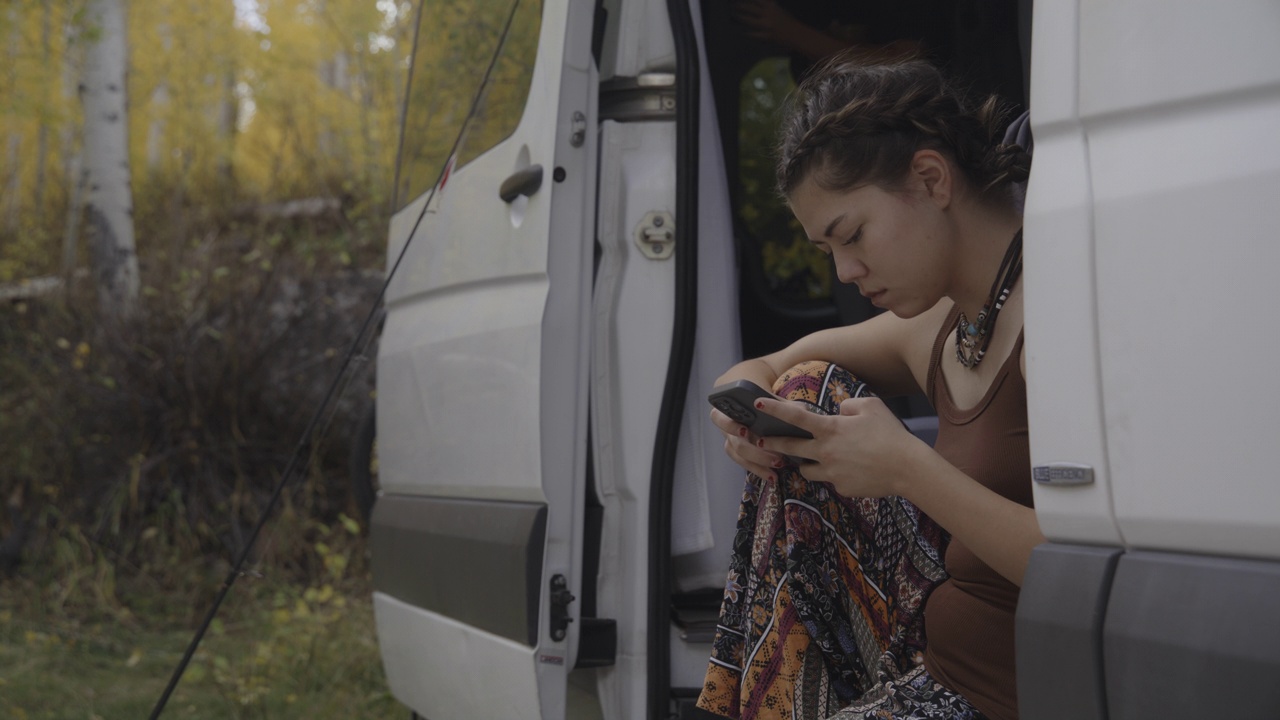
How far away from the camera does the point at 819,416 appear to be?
1.69 metres

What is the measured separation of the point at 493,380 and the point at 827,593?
868 millimetres

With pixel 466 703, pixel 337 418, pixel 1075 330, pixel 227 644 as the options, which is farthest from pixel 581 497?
pixel 337 418

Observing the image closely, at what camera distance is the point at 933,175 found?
5.77ft

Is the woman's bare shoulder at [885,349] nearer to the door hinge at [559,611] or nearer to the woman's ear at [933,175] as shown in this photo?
the woman's ear at [933,175]

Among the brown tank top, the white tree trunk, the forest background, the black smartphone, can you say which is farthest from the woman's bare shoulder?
the white tree trunk

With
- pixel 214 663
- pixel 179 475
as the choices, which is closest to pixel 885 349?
pixel 214 663

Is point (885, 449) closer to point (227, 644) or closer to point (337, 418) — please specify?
point (227, 644)

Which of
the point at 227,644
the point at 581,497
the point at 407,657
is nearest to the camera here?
the point at 581,497

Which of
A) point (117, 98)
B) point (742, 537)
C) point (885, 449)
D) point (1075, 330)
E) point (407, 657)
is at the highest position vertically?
point (117, 98)

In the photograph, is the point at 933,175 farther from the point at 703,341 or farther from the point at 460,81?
the point at 460,81

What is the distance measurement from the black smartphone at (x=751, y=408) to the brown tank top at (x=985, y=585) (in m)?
0.23

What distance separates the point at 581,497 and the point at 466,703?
586mm

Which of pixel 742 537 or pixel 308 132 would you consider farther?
pixel 308 132

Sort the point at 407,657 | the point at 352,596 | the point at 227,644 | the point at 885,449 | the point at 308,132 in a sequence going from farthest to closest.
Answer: the point at 308,132 → the point at 352,596 → the point at 227,644 → the point at 407,657 → the point at 885,449
